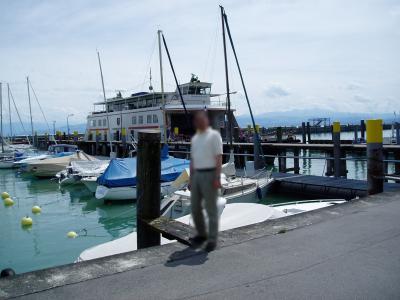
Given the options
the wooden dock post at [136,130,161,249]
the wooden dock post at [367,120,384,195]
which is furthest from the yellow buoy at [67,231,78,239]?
the wooden dock post at [367,120,384,195]

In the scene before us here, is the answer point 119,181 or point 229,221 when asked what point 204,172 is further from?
point 119,181

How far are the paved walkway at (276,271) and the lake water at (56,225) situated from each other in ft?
35.3

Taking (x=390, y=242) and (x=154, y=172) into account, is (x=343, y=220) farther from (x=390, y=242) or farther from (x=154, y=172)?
(x=154, y=172)

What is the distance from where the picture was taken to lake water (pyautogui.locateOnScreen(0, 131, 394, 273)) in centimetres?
1808

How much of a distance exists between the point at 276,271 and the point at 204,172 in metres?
7.34

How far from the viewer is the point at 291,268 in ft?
25.3

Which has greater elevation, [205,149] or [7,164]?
[205,149]

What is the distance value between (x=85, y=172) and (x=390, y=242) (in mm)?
30013

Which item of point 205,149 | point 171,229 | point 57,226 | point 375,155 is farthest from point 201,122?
point 57,226

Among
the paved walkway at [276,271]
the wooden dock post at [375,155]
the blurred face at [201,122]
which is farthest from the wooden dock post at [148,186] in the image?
the wooden dock post at [375,155]

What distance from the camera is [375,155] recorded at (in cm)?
1445

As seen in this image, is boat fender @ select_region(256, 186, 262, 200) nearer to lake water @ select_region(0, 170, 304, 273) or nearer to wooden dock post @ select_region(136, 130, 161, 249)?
lake water @ select_region(0, 170, 304, 273)

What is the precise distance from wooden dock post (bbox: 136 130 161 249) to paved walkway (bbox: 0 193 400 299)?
2.72 ft

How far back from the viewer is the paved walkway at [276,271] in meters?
6.68
